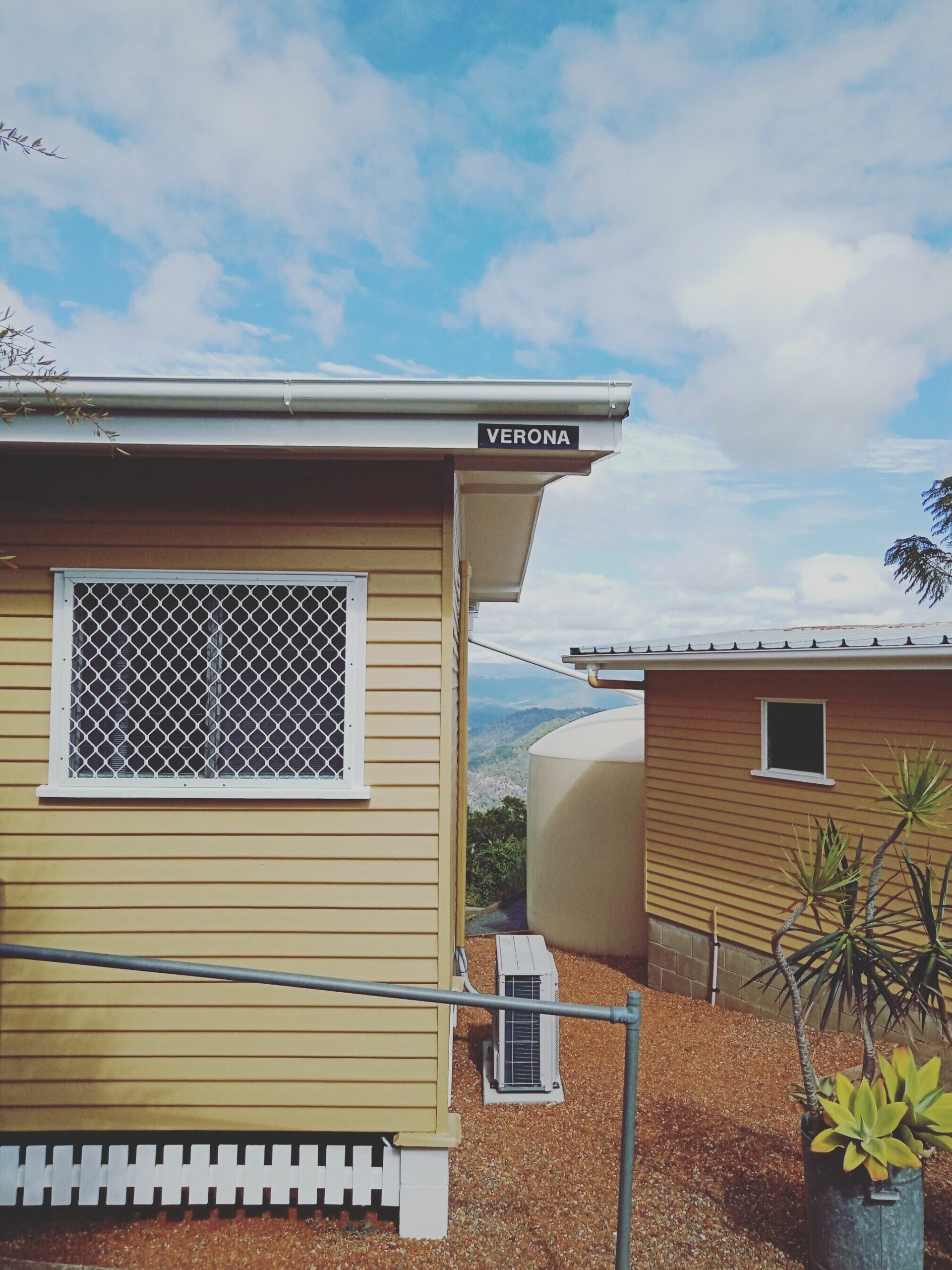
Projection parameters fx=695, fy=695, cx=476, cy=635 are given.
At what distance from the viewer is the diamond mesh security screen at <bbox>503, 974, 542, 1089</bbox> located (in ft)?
15.9

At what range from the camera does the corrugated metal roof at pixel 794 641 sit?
526cm

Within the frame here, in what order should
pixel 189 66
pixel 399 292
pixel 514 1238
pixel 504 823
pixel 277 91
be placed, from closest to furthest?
pixel 514 1238, pixel 189 66, pixel 277 91, pixel 399 292, pixel 504 823

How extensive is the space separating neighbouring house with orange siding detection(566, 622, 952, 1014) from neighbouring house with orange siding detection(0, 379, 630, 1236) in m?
3.82

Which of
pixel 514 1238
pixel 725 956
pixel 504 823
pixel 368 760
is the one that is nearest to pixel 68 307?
pixel 368 760

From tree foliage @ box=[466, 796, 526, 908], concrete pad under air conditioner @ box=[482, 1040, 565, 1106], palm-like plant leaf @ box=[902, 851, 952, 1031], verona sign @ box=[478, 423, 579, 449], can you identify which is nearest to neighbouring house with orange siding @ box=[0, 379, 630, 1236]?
verona sign @ box=[478, 423, 579, 449]

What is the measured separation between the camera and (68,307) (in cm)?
411

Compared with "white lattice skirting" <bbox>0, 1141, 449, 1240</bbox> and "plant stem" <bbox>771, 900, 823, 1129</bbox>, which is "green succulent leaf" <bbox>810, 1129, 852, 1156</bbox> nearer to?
"plant stem" <bbox>771, 900, 823, 1129</bbox>

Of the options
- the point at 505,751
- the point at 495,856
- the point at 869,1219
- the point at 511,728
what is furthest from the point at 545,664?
the point at 511,728

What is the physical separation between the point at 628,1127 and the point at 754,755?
516 centimetres

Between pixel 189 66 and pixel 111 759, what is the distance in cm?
518

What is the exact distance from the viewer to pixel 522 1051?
4.87m

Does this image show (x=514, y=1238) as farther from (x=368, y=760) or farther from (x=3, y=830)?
(x=3, y=830)

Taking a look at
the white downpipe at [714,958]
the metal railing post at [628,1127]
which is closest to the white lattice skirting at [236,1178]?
the metal railing post at [628,1127]

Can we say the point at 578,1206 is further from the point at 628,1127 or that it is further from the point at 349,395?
the point at 349,395
